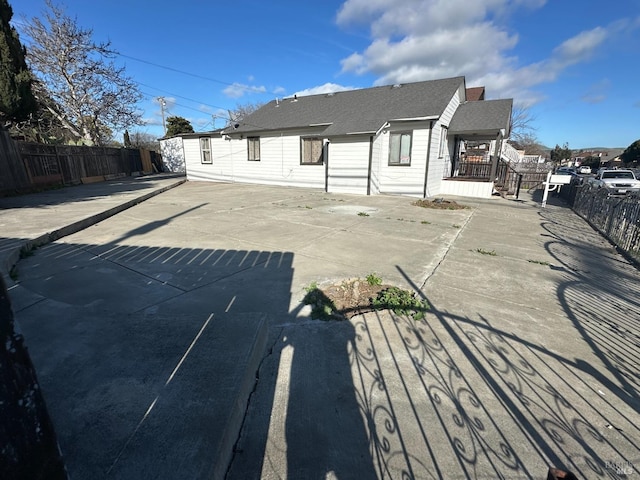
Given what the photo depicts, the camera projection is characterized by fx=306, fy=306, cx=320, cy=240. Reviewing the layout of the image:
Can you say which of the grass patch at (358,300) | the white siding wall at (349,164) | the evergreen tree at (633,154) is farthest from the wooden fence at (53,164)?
the evergreen tree at (633,154)

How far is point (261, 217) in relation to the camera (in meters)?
8.63

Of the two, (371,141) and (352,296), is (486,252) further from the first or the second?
(371,141)

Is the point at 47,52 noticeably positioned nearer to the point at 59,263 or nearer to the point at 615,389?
the point at 59,263

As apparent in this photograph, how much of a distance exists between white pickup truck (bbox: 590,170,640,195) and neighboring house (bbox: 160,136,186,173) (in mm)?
29000

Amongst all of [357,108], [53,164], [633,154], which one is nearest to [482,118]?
[357,108]

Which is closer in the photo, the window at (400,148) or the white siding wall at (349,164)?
the window at (400,148)

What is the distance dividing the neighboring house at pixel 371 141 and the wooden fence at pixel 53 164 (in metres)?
6.09

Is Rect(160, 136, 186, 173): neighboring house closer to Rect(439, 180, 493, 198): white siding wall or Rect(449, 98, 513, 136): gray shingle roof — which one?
Answer: Rect(439, 180, 493, 198): white siding wall

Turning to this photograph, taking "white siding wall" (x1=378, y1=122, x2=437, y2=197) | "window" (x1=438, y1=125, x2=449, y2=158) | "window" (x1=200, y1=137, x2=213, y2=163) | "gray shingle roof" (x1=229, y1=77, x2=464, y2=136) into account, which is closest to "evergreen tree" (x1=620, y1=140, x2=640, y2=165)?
"gray shingle roof" (x1=229, y1=77, x2=464, y2=136)

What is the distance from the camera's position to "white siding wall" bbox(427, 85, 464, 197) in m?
12.9

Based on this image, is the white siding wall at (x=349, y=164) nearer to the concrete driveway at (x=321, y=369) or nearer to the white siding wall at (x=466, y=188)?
the white siding wall at (x=466, y=188)

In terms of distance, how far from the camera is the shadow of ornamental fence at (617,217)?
6.34 m

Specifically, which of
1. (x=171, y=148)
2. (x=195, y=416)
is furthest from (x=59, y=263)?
(x=171, y=148)

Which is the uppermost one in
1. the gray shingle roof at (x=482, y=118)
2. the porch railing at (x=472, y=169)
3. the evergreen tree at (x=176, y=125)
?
the evergreen tree at (x=176, y=125)
